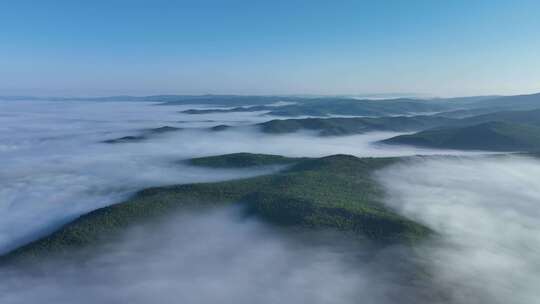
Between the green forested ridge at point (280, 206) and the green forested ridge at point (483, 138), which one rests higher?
the green forested ridge at point (483, 138)

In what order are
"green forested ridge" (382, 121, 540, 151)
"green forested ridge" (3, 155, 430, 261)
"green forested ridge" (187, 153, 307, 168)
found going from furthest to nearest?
"green forested ridge" (382, 121, 540, 151)
"green forested ridge" (187, 153, 307, 168)
"green forested ridge" (3, 155, 430, 261)

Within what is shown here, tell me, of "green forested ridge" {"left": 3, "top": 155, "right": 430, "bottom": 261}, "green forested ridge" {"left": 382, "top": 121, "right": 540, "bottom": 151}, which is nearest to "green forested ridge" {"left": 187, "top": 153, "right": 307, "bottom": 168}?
"green forested ridge" {"left": 3, "top": 155, "right": 430, "bottom": 261}

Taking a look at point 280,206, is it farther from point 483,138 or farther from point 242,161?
point 483,138

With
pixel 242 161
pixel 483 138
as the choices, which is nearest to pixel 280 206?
pixel 242 161

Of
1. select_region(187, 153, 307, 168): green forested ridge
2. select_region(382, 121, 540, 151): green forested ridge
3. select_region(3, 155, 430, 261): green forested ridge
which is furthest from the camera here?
select_region(382, 121, 540, 151): green forested ridge

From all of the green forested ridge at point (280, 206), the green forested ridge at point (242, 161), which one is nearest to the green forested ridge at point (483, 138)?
the green forested ridge at point (242, 161)

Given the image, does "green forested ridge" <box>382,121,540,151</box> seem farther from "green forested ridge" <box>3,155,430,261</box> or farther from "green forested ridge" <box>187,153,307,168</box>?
"green forested ridge" <box>3,155,430,261</box>

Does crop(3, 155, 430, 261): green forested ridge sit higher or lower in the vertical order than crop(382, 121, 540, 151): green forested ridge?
lower

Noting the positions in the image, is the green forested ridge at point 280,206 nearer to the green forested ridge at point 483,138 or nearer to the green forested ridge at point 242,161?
the green forested ridge at point 242,161
